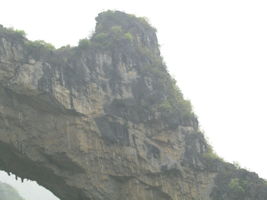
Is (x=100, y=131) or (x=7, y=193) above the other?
(x=100, y=131)

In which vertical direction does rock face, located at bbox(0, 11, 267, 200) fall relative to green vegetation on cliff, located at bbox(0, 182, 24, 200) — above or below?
above

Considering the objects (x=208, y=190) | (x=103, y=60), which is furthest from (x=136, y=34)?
(x=208, y=190)

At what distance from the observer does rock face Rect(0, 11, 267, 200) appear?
19.2 m

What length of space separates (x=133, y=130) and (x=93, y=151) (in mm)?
2406

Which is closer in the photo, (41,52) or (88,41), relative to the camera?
(41,52)

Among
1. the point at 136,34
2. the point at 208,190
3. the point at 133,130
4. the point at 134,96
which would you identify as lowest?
the point at 208,190

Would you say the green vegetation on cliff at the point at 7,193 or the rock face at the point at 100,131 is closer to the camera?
the rock face at the point at 100,131

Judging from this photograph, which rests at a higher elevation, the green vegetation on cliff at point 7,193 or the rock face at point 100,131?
the rock face at point 100,131

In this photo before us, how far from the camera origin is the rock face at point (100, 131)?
19.2 m

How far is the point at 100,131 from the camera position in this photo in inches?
787

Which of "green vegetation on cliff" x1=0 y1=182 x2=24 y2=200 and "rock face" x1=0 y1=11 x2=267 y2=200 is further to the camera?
"green vegetation on cliff" x1=0 y1=182 x2=24 y2=200

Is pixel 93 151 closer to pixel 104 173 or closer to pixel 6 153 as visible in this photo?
pixel 104 173

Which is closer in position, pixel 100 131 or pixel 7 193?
pixel 100 131

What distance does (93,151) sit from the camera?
19859mm
